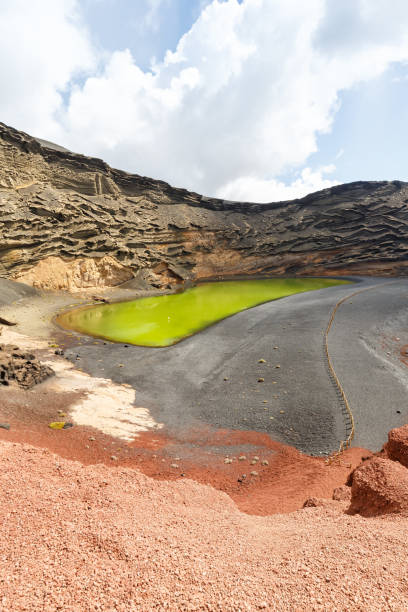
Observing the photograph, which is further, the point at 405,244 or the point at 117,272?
the point at 405,244

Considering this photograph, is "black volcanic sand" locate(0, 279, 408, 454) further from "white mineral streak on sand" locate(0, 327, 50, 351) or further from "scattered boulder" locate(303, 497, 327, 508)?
"scattered boulder" locate(303, 497, 327, 508)

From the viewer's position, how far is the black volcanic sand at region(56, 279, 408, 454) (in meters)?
8.12

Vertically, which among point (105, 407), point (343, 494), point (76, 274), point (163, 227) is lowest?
point (105, 407)

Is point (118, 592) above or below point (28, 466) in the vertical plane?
above

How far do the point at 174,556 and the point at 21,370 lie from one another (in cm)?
910

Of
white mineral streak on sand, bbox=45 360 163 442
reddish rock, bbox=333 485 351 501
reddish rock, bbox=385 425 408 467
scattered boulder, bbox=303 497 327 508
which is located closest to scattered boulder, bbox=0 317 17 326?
white mineral streak on sand, bbox=45 360 163 442

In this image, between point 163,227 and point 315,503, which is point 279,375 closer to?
point 315,503

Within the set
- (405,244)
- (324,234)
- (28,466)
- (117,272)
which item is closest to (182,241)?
(117,272)

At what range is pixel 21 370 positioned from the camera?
9273 mm

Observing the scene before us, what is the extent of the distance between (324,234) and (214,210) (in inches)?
757

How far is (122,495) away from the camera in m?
3.57

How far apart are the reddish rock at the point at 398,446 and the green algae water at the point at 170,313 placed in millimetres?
12424

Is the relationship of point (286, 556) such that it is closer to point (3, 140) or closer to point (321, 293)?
point (321, 293)

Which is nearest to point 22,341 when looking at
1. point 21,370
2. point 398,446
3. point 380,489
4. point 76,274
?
point 21,370
